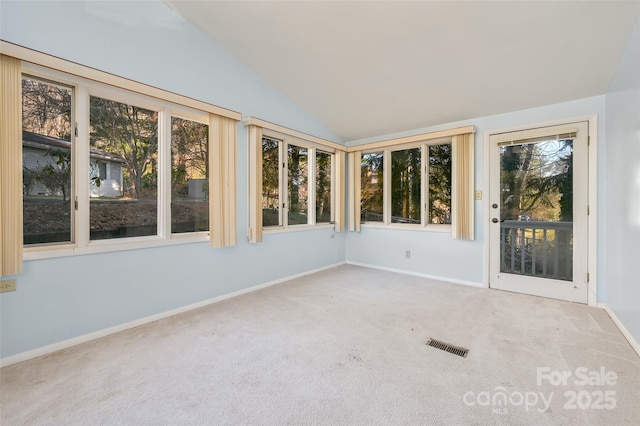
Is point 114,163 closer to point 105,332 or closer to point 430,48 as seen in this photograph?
point 105,332

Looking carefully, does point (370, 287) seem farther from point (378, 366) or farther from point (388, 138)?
point (388, 138)

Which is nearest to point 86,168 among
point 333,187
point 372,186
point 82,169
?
point 82,169

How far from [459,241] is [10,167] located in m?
4.67

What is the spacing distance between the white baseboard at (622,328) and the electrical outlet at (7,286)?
181 inches

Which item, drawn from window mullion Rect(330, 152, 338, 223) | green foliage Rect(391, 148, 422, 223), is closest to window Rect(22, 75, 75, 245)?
window mullion Rect(330, 152, 338, 223)

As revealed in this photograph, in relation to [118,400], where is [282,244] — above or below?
above

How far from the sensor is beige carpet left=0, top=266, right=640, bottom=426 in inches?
58.6

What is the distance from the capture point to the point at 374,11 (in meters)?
2.44

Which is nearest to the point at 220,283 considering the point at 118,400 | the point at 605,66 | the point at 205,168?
the point at 205,168

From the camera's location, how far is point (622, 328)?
241cm

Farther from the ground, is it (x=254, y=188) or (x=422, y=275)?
(x=254, y=188)

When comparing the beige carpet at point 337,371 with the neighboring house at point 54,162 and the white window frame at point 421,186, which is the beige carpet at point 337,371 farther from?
the white window frame at point 421,186

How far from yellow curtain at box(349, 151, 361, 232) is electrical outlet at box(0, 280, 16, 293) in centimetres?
418

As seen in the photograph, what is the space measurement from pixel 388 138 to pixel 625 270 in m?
3.21
